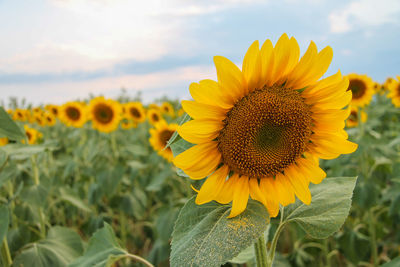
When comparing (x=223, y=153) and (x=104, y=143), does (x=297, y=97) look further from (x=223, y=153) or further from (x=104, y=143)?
(x=104, y=143)

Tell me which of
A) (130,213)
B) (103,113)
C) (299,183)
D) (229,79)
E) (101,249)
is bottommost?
(130,213)

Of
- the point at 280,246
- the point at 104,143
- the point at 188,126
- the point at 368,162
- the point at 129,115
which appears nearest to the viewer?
the point at 188,126

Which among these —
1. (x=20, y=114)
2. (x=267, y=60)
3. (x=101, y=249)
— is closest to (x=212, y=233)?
(x=267, y=60)

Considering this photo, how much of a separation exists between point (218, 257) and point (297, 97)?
0.58 meters

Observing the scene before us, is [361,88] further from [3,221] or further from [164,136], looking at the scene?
[3,221]

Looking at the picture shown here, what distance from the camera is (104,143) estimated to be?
5.22 m

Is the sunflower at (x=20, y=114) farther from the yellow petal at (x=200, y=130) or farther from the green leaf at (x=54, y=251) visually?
the yellow petal at (x=200, y=130)

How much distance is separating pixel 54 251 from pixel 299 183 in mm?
1715

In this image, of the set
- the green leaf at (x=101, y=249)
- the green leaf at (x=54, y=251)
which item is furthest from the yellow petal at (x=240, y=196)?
the green leaf at (x=54, y=251)

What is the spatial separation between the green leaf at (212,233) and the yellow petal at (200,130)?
0.20 meters

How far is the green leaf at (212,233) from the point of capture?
99 cm

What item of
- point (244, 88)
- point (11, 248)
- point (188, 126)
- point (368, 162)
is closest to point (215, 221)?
point (188, 126)

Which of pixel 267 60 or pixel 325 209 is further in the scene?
pixel 325 209

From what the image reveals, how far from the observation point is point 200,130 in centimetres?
111
